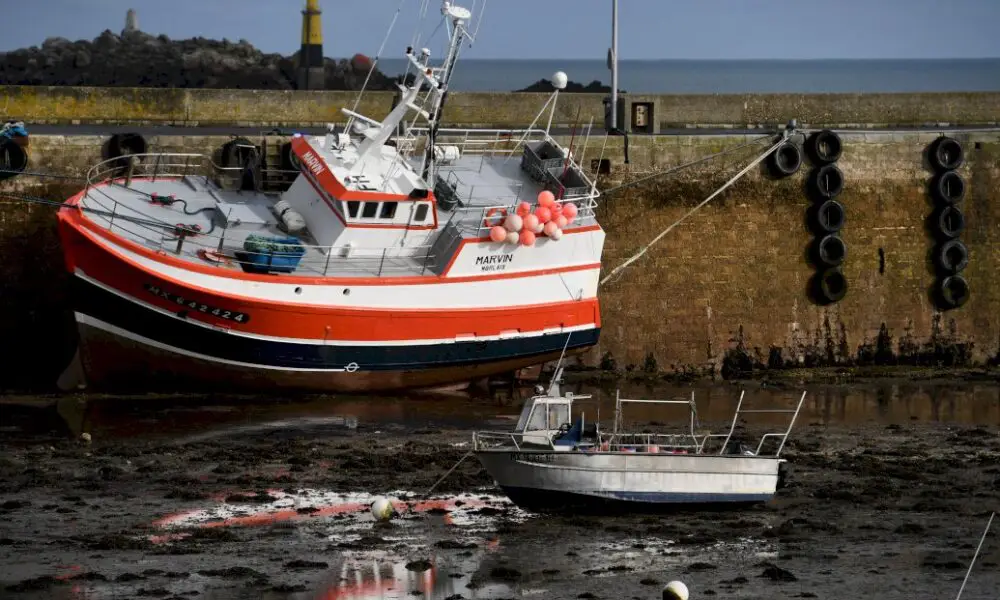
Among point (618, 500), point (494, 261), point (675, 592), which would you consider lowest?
point (675, 592)

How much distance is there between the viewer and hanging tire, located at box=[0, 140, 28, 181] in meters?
25.0

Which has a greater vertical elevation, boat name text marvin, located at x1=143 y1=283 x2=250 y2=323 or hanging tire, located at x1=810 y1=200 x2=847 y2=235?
hanging tire, located at x1=810 y1=200 x2=847 y2=235

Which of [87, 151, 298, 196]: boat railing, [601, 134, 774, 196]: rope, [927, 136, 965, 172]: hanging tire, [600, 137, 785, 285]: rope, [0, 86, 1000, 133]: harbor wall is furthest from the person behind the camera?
[0, 86, 1000, 133]: harbor wall

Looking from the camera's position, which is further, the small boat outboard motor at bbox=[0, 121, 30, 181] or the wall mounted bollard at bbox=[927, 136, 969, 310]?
the wall mounted bollard at bbox=[927, 136, 969, 310]

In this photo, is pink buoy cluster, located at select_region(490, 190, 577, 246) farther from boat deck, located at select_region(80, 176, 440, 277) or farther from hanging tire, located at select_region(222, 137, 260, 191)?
hanging tire, located at select_region(222, 137, 260, 191)

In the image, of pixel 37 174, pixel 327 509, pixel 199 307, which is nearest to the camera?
pixel 327 509

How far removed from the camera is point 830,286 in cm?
2786

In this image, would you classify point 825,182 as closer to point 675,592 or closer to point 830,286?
point 830,286

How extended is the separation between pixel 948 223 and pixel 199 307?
12733 millimetres

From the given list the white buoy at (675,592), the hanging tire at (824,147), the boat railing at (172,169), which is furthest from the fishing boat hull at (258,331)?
the white buoy at (675,592)

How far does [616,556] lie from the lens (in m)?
16.8

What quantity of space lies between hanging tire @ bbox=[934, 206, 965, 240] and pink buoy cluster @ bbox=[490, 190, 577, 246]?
7.19 meters

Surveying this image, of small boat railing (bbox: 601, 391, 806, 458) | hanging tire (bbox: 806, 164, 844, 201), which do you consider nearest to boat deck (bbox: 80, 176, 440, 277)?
small boat railing (bbox: 601, 391, 806, 458)

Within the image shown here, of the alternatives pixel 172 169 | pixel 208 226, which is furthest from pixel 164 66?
pixel 208 226
